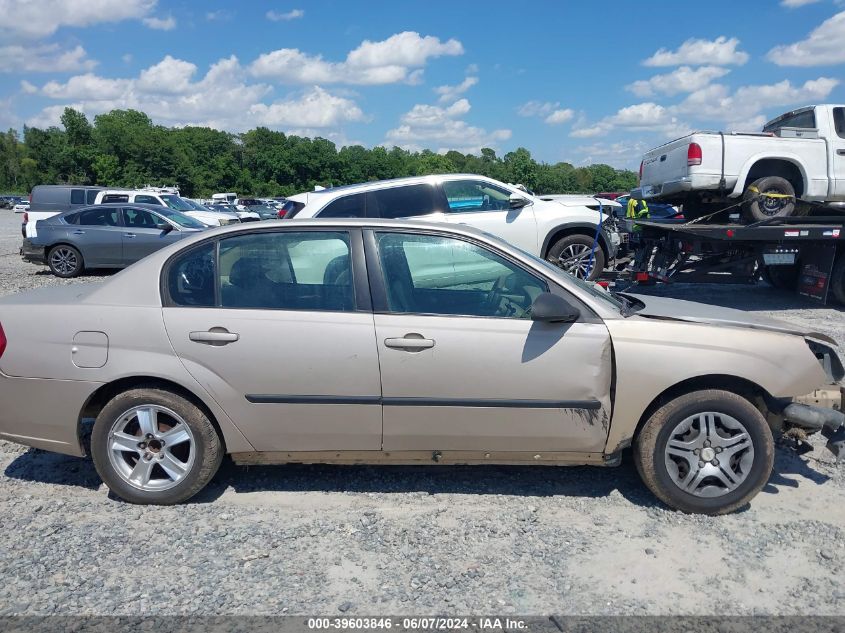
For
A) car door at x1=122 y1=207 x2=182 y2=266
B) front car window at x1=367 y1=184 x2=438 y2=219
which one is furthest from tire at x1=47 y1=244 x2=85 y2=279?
front car window at x1=367 y1=184 x2=438 y2=219

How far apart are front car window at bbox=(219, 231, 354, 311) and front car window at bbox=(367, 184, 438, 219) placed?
5251 mm

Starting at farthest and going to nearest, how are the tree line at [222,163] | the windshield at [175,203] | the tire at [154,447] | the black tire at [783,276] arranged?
the tree line at [222,163] < the windshield at [175,203] < the black tire at [783,276] < the tire at [154,447]

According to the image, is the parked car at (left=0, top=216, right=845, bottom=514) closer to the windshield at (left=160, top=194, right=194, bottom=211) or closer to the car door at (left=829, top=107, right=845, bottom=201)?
the car door at (left=829, top=107, right=845, bottom=201)

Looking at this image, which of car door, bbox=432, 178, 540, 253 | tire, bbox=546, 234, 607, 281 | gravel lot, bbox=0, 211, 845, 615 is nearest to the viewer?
gravel lot, bbox=0, 211, 845, 615

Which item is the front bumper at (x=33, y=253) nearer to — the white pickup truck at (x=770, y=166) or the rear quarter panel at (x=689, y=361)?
the white pickup truck at (x=770, y=166)

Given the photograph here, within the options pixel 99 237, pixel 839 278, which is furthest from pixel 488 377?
pixel 99 237

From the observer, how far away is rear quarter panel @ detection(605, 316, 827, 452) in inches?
143

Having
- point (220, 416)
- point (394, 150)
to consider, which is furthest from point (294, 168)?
point (220, 416)

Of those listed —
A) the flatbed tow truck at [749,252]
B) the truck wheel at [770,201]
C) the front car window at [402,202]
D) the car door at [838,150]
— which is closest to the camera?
the flatbed tow truck at [749,252]

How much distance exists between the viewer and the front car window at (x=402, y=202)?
924 cm

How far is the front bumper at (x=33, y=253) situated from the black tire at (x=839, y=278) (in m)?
14.5

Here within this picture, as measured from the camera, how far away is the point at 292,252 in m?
3.97

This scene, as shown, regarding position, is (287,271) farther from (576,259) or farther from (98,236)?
(98,236)

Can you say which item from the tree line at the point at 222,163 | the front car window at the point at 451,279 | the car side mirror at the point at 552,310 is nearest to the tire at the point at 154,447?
the front car window at the point at 451,279
